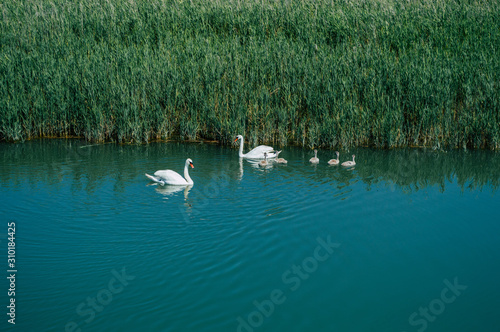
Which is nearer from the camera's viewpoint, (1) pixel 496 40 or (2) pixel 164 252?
(2) pixel 164 252

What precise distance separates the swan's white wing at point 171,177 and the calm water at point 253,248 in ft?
0.73

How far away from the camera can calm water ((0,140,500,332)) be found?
6.53m

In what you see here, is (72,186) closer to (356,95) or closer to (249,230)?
(249,230)

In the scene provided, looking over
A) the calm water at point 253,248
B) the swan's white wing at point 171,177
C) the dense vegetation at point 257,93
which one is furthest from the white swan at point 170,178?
the dense vegetation at point 257,93

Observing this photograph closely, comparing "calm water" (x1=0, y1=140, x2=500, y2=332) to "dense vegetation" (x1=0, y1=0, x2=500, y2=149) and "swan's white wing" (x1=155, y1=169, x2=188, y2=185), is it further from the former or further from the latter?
"dense vegetation" (x1=0, y1=0, x2=500, y2=149)

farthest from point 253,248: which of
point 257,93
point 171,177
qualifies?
point 257,93

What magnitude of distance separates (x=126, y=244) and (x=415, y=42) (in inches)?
581

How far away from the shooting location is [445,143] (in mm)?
15141

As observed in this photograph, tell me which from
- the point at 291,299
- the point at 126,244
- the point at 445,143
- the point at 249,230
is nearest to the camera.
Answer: the point at 291,299

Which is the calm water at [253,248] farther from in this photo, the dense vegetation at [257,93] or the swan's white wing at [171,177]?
the dense vegetation at [257,93]

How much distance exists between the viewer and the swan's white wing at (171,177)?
1100 centimetres

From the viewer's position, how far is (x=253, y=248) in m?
8.15

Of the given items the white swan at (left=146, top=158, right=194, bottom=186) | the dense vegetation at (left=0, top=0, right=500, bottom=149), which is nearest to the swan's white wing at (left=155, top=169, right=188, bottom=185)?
the white swan at (left=146, top=158, right=194, bottom=186)

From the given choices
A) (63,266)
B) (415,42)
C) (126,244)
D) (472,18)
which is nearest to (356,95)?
(415,42)
